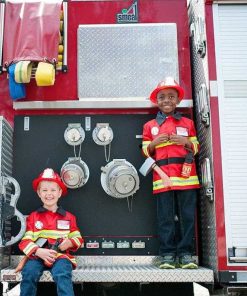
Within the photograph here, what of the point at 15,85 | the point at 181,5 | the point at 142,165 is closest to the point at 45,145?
the point at 15,85

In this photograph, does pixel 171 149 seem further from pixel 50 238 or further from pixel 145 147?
pixel 50 238

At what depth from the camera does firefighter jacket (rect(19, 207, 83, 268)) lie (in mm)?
4352

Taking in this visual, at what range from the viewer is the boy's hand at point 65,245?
427cm

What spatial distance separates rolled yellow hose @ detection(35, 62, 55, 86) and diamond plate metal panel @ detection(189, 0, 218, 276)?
1.34 metres

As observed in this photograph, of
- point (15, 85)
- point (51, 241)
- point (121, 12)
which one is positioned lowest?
point (51, 241)

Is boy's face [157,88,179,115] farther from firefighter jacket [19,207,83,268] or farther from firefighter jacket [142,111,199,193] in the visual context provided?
firefighter jacket [19,207,83,268]

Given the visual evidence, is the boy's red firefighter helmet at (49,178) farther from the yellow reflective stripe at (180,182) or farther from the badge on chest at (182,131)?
the badge on chest at (182,131)

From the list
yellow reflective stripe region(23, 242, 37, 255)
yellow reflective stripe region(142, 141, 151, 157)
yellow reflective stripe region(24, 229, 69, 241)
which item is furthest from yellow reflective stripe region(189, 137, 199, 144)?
yellow reflective stripe region(23, 242, 37, 255)

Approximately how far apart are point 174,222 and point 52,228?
105cm

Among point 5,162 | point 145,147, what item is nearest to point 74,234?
point 5,162

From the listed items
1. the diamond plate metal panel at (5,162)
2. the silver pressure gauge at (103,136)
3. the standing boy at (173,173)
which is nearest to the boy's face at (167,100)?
the standing boy at (173,173)

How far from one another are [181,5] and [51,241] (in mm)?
2604

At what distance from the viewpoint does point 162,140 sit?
4645mm

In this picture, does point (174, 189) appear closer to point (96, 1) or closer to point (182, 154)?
point (182, 154)
